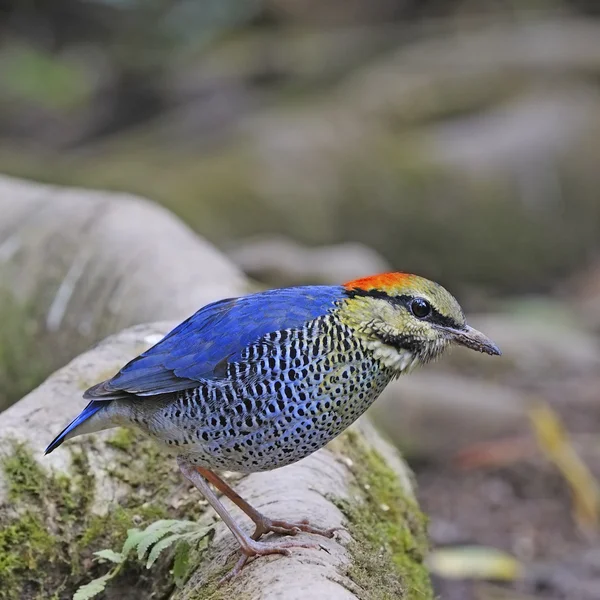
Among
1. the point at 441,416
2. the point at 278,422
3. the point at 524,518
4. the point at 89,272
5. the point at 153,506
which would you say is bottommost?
the point at 524,518

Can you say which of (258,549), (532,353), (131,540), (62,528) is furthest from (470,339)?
(532,353)

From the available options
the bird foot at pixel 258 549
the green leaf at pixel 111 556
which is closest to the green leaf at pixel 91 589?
the green leaf at pixel 111 556

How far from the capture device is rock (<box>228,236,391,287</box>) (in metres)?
9.16

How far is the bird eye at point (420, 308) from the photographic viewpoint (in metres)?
3.90

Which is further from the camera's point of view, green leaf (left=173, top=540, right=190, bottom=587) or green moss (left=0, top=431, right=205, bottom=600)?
green moss (left=0, top=431, right=205, bottom=600)

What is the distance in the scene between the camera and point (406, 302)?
391 centimetres

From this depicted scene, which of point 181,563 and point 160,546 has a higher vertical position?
point 160,546

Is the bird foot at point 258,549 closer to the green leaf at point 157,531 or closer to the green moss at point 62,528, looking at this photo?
the green leaf at point 157,531

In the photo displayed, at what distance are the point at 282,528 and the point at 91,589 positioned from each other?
29.7 inches

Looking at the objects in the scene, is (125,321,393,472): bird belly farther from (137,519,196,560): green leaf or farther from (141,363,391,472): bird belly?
(137,519,196,560): green leaf

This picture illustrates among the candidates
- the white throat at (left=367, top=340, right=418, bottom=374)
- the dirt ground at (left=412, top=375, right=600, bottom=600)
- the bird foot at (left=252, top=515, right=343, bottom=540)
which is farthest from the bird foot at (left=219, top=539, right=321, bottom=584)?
the dirt ground at (left=412, top=375, right=600, bottom=600)

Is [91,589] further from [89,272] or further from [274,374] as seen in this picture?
[89,272]

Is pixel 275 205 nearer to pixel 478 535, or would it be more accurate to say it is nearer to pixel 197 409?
pixel 478 535

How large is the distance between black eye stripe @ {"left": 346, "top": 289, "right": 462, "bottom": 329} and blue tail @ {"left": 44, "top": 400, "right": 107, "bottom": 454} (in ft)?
3.54
